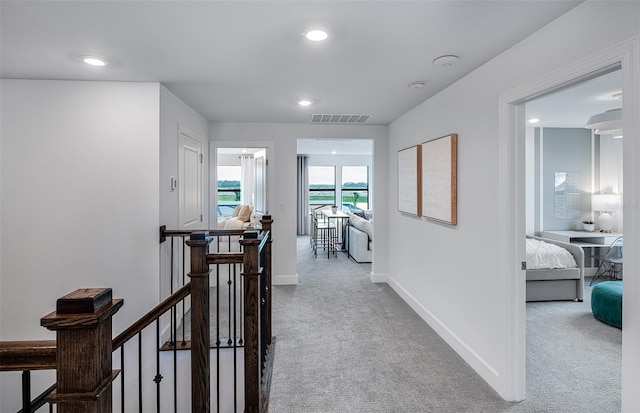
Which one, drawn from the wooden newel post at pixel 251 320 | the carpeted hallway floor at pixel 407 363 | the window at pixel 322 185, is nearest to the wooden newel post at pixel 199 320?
the wooden newel post at pixel 251 320

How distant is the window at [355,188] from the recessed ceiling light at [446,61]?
8301 millimetres

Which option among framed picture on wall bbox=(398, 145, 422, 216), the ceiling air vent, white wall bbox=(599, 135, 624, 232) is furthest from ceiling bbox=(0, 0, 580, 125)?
white wall bbox=(599, 135, 624, 232)

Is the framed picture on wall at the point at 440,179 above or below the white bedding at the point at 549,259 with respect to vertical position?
above

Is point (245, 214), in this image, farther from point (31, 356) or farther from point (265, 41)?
point (31, 356)

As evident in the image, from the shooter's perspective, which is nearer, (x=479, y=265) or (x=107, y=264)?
(x=479, y=265)

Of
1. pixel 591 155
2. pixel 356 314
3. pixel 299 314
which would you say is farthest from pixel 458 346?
pixel 591 155

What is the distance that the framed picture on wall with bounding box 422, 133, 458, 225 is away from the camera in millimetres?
3018

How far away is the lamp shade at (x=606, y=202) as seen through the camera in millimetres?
5195

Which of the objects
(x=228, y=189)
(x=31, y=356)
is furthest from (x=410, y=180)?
(x=228, y=189)

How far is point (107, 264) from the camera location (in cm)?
300

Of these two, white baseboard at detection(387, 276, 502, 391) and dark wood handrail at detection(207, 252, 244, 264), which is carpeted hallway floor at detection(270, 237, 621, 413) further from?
dark wood handrail at detection(207, 252, 244, 264)

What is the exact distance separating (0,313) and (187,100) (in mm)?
2628

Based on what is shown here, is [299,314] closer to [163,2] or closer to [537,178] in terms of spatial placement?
[163,2]

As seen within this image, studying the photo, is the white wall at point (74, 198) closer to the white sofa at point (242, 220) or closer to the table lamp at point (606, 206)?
the white sofa at point (242, 220)
